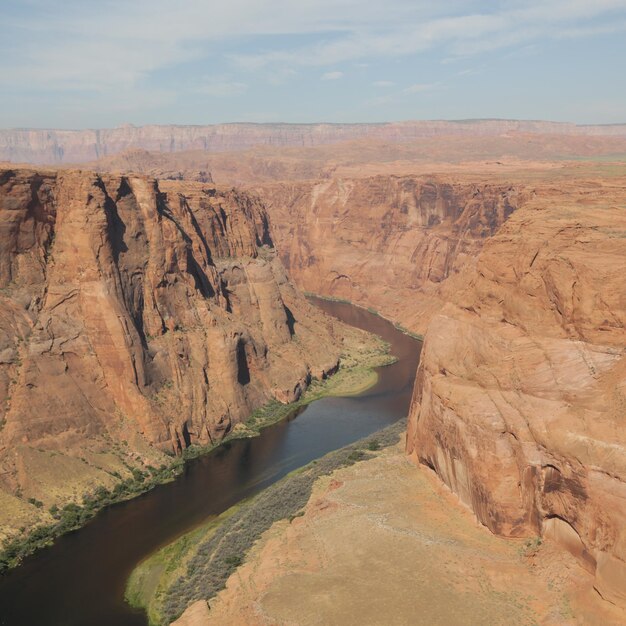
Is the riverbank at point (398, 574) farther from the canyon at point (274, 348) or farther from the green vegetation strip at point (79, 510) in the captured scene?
the green vegetation strip at point (79, 510)

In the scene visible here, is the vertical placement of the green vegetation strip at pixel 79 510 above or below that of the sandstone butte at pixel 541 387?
below

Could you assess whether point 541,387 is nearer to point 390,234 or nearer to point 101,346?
point 101,346

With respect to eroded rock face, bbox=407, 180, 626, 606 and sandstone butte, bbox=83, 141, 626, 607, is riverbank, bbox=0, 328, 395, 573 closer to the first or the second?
sandstone butte, bbox=83, 141, 626, 607

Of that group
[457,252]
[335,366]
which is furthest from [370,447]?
[457,252]

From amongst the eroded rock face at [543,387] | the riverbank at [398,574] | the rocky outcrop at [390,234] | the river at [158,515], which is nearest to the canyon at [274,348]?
the eroded rock face at [543,387]

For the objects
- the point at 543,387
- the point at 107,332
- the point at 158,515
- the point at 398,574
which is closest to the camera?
the point at 398,574

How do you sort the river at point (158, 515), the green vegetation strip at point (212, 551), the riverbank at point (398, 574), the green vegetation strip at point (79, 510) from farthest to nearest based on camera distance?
the green vegetation strip at point (79, 510)
the river at point (158, 515)
the green vegetation strip at point (212, 551)
the riverbank at point (398, 574)

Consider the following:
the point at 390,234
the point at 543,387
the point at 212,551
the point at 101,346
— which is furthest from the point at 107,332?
the point at 390,234
